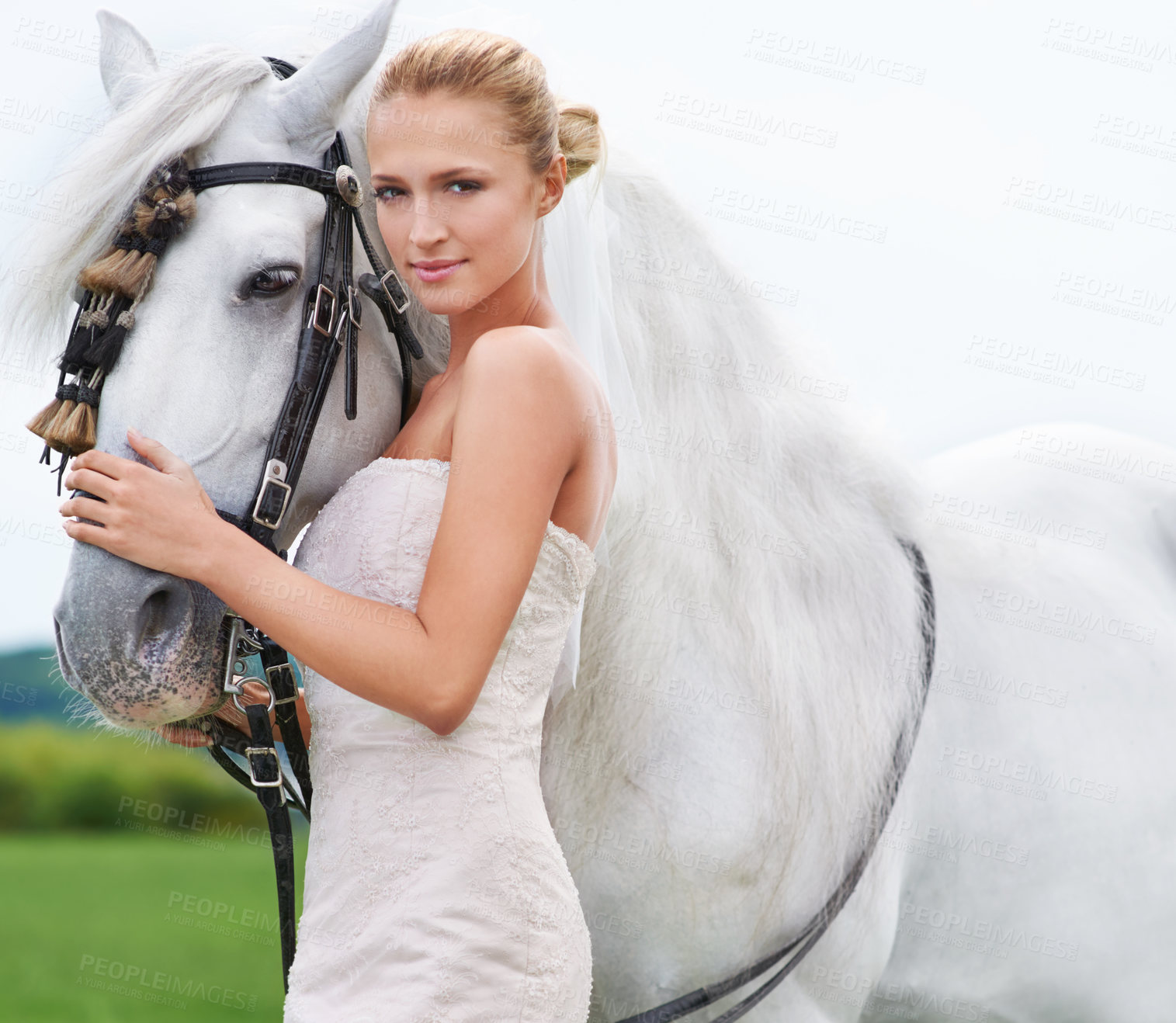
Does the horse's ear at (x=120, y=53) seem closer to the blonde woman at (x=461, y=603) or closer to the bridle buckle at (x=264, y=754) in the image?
the blonde woman at (x=461, y=603)

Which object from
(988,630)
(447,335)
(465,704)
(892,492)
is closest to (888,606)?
(892,492)

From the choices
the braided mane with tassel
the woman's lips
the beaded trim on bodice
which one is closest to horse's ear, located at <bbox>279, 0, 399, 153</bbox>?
the braided mane with tassel

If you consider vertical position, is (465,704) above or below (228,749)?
above

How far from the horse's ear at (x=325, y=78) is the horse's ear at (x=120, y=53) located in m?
0.22

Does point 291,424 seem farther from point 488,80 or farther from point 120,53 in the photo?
point 120,53

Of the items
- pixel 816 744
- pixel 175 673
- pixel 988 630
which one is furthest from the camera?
pixel 988 630

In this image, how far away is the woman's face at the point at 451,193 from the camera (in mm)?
1029

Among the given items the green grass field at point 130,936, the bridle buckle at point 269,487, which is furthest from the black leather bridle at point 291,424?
the green grass field at point 130,936

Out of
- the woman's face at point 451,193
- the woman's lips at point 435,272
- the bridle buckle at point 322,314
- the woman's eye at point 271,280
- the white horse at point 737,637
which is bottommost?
the white horse at point 737,637

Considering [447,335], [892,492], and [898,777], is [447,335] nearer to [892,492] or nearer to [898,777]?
[892,492]

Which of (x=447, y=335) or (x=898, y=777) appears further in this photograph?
(x=898, y=777)

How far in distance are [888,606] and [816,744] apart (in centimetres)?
28

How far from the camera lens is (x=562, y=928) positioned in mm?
1021

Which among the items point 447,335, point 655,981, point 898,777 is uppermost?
point 447,335
